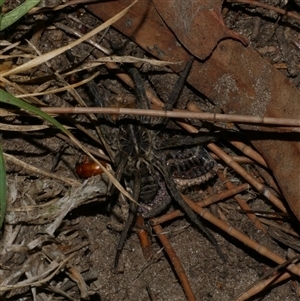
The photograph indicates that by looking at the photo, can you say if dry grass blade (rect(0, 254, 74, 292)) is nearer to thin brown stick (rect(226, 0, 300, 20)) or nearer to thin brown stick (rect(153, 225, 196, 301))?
thin brown stick (rect(153, 225, 196, 301))

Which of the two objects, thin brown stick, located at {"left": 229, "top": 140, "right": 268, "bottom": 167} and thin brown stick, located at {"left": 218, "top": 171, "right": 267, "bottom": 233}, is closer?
thin brown stick, located at {"left": 229, "top": 140, "right": 268, "bottom": 167}

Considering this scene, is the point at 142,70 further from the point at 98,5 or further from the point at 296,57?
the point at 296,57

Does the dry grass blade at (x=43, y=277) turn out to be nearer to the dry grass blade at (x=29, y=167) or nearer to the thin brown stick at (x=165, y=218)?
the dry grass blade at (x=29, y=167)

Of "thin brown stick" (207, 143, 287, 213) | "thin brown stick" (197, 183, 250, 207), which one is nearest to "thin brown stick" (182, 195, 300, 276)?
"thin brown stick" (197, 183, 250, 207)

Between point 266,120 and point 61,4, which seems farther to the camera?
→ point 61,4

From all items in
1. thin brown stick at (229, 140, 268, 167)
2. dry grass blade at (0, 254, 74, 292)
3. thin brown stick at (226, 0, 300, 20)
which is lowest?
dry grass blade at (0, 254, 74, 292)

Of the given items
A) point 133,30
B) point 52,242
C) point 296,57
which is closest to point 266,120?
point 296,57
